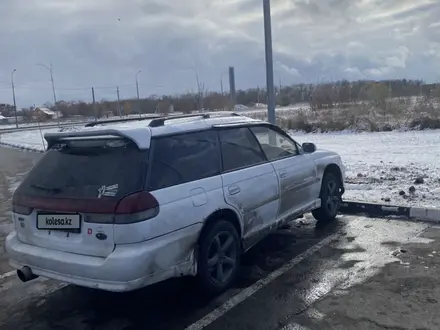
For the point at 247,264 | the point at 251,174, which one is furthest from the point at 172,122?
the point at 247,264

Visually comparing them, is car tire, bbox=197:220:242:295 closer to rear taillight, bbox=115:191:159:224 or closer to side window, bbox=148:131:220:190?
side window, bbox=148:131:220:190

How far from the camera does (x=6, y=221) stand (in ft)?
26.8

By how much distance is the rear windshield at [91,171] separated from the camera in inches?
149

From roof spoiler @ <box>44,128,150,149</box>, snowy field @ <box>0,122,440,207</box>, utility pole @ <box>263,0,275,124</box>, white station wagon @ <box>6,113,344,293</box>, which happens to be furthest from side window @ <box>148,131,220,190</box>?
utility pole @ <box>263,0,275,124</box>

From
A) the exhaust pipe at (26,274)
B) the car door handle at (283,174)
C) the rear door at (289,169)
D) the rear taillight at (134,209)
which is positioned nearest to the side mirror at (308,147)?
the rear door at (289,169)

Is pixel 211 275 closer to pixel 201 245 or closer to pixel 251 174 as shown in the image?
pixel 201 245

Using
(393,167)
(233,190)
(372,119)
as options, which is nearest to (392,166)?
(393,167)

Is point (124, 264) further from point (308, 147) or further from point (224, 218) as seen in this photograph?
point (308, 147)

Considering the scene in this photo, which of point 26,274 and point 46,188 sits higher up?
point 46,188

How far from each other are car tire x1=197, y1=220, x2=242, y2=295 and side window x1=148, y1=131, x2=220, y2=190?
0.54 meters

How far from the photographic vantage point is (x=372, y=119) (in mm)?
22578

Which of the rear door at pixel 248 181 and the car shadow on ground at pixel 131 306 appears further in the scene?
the rear door at pixel 248 181

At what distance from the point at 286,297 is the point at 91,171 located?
6.99 feet

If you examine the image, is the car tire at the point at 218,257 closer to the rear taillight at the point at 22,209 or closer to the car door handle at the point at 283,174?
the car door handle at the point at 283,174
